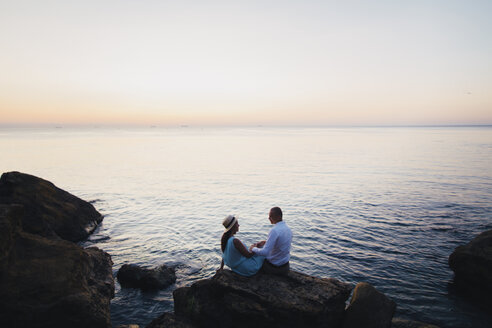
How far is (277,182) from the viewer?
1547 inches

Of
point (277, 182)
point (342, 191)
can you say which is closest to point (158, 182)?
point (277, 182)

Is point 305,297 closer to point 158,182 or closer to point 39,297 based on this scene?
point 39,297

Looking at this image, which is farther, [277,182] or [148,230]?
[277,182]

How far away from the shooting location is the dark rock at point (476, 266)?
11414 mm

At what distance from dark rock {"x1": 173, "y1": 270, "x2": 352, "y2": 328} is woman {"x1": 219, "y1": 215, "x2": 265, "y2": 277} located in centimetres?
28

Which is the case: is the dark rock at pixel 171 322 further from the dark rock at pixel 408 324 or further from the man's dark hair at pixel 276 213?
the dark rock at pixel 408 324

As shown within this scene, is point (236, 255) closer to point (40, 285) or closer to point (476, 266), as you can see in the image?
point (40, 285)

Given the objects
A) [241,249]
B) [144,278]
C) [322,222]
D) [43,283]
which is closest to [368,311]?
[241,249]

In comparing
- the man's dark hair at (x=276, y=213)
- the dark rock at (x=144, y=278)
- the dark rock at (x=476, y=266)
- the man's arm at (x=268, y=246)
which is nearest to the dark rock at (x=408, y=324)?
the dark rock at (x=476, y=266)

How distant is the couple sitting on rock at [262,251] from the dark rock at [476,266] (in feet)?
27.9

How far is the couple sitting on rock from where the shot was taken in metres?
8.70

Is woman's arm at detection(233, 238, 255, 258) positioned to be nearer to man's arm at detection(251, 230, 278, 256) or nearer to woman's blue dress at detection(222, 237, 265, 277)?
woman's blue dress at detection(222, 237, 265, 277)

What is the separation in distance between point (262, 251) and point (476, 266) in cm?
950

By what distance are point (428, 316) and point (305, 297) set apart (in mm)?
5981
